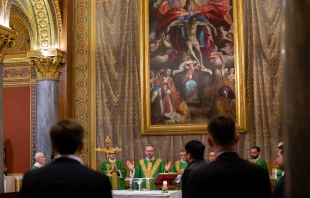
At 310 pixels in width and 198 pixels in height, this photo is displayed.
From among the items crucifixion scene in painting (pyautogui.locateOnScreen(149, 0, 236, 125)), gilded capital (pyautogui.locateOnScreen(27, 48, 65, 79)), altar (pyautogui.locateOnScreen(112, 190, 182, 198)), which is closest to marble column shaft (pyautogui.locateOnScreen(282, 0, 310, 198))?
altar (pyautogui.locateOnScreen(112, 190, 182, 198))

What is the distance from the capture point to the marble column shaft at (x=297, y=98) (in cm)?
304

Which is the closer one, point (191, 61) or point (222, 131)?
point (222, 131)

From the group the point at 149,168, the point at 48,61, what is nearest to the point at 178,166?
the point at 149,168

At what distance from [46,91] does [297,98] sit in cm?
1217

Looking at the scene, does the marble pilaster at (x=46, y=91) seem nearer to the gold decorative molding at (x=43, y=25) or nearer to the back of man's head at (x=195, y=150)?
the gold decorative molding at (x=43, y=25)

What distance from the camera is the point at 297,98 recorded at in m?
3.10

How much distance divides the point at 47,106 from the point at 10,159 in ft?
12.0

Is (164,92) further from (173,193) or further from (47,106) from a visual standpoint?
(173,193)

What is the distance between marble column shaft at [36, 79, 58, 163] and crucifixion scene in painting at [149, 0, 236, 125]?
258cm

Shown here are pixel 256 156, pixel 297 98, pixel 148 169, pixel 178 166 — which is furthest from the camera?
pixel 178 166

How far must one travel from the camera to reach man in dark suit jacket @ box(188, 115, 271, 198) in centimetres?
352

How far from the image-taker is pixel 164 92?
14352 millimetres

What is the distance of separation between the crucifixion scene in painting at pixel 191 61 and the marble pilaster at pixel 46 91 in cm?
253

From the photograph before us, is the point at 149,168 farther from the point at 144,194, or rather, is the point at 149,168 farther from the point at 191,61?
the point at 191,61
